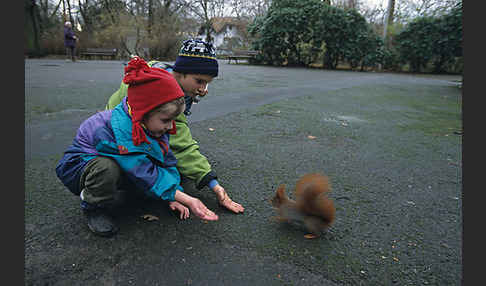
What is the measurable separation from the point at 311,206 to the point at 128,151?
0.95 m

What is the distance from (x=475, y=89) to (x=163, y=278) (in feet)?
11.8

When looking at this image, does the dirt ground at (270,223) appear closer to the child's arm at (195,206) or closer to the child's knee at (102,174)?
the child's arm at (195,206)

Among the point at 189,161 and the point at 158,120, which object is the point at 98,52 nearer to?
the point at 189,161

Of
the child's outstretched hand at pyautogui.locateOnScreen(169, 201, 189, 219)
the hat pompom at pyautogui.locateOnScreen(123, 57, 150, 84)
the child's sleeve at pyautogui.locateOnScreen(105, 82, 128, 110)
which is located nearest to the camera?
the hat pompom at pyautogui.locateOnScreen(123, 57, 150, 84)

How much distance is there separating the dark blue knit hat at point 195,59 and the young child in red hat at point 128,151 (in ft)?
1.78

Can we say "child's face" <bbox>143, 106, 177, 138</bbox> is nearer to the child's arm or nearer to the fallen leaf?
the child's arm

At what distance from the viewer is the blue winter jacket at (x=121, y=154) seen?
154cm

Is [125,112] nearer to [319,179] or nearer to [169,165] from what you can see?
[169,165]

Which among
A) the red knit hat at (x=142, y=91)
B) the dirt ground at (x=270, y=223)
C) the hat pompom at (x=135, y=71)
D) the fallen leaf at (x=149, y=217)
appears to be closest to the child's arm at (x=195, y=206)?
the dirt ground at (x=270, y=223)

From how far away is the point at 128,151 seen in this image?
152 cm

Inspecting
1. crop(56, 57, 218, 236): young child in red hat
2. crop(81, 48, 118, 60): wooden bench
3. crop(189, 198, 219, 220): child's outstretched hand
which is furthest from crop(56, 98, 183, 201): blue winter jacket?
crop(81, 48, 118, 60): wooden bench

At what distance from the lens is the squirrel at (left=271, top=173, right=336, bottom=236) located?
5.11 feet

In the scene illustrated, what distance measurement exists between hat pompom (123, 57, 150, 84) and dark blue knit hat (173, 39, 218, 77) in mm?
579

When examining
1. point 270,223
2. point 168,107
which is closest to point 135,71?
point 168,107
